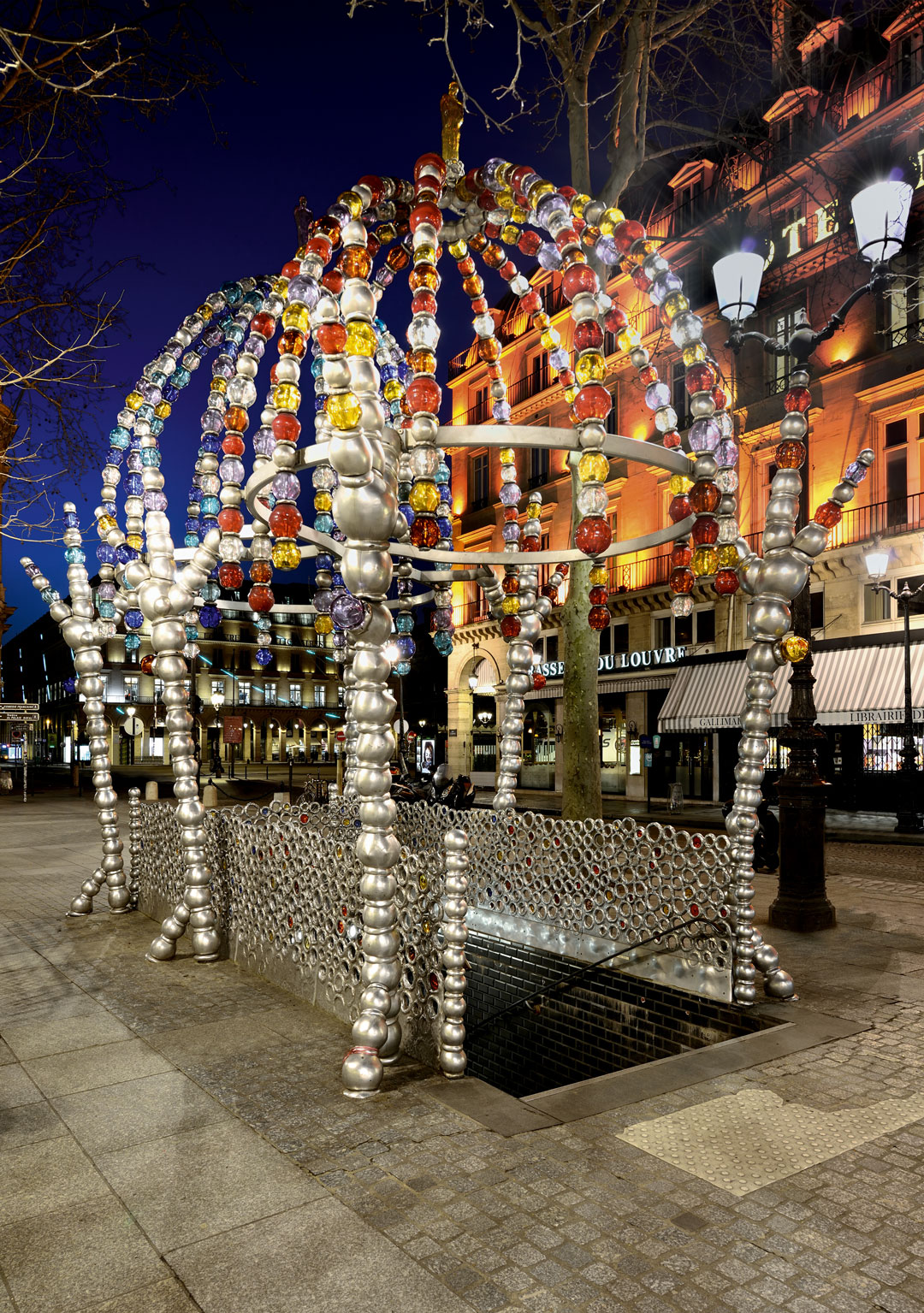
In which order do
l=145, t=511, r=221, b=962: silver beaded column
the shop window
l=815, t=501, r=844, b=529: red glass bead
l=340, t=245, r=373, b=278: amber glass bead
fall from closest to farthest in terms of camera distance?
l=340, t=245, r=373, b=278: amber glass bead
l=815, t=501, r=844, b=529: red glass bead
l=145, t=511, r=221, b=962: silver beaded column
the shop window

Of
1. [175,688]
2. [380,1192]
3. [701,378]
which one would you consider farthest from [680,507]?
[380,1192]

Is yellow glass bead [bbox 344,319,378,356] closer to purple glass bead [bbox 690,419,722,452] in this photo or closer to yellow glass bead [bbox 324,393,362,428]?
yellow glass bead [bbox 324,393,362,428]

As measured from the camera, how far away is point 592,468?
14.4ft

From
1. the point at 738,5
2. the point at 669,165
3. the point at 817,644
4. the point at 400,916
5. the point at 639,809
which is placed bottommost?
the point at 639,809

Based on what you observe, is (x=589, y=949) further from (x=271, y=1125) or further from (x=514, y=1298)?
(x=514, y=1298)

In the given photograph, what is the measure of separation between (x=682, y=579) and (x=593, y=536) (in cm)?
182

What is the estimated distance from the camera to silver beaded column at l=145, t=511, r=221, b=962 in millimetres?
7262

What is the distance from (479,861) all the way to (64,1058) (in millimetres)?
4872

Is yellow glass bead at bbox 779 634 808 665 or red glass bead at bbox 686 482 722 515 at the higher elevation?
red glass bead at bbox 686 482 722 515

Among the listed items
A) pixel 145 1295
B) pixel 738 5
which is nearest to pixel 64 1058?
pixel 145 1295

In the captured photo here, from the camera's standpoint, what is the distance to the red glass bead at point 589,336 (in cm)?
436

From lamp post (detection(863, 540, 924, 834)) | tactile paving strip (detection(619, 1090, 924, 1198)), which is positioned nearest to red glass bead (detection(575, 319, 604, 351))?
tactile paving strip (detection(619, 1090, 924, 1198))

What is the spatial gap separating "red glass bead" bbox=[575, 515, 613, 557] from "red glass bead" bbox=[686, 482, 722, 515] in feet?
3.79

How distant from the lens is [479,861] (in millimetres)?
9125
